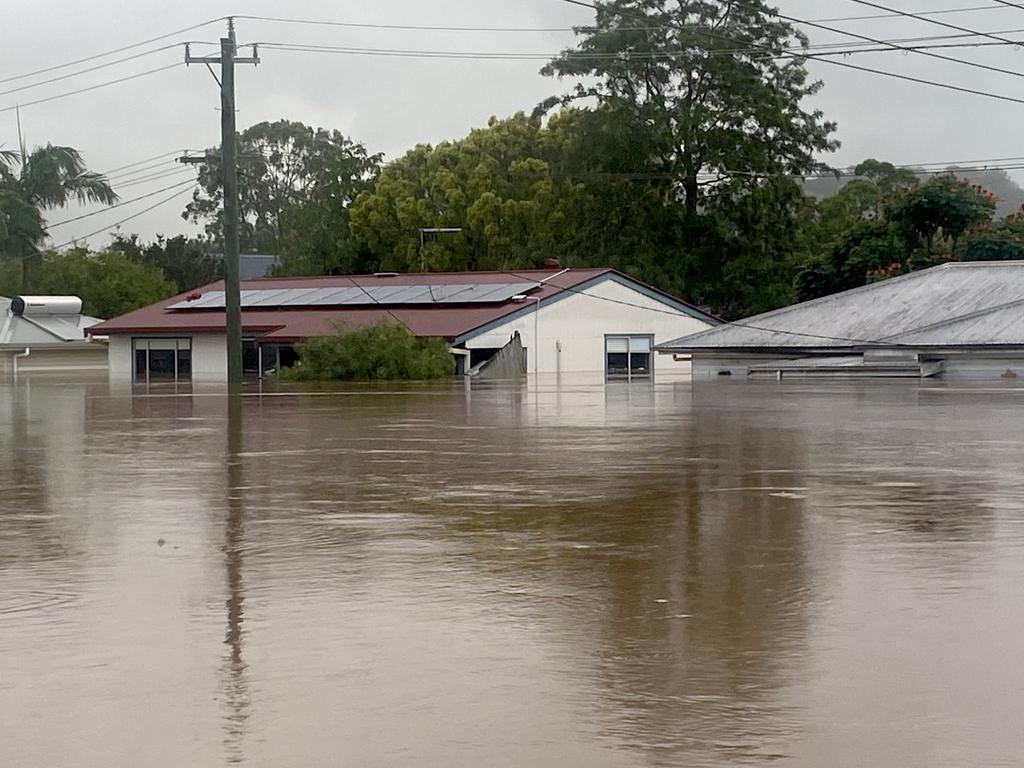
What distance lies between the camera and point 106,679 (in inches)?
317

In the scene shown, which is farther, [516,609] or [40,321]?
[40,321]

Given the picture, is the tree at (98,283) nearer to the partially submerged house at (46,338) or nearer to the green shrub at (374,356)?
the partially submerged house at (46,338)

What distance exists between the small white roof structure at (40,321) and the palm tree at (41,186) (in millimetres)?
6302

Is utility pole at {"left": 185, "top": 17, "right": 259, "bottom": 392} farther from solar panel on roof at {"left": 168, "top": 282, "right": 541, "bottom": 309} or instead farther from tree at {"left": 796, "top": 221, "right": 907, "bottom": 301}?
tree at {"left": 796, "top": 221, "right": 907, "bottom": 301}

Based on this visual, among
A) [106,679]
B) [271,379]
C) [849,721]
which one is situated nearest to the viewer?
[849,721]

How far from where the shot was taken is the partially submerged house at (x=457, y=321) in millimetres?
66188

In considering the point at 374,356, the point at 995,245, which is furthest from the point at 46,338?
the point at 995,245

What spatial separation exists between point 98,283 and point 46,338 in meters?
17.5

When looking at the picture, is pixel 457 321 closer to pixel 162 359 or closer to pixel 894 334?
pixel 162 359

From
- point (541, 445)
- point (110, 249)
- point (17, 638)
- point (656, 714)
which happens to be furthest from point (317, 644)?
point (110, 249)

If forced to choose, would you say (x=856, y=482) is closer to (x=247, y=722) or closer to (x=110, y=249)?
(x=247, y=722)

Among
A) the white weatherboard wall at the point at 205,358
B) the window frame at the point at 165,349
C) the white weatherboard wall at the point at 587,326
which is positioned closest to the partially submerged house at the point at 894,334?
the white weatherboard wall at the point at 587,326

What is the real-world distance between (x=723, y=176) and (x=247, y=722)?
75.6 m

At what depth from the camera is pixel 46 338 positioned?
268 ft
